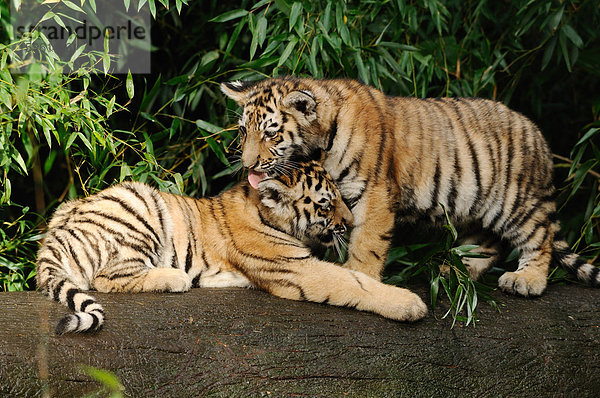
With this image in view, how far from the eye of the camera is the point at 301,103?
345 cm

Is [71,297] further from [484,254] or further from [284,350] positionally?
[484,254]

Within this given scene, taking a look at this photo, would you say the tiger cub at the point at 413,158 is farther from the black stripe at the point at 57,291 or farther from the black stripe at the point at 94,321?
the black stripe at the point at 94,321

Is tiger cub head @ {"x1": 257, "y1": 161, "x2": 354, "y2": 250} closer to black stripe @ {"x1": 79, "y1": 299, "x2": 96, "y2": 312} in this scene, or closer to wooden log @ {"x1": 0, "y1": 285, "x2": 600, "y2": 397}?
wooden log @ {"x1": 0, "y1": 285, "x2": 600, "y2": 397}

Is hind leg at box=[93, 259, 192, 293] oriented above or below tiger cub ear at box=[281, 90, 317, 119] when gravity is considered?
below

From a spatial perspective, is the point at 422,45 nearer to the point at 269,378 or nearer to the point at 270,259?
the point at 270,259

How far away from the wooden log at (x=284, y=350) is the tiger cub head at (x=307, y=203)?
48cm

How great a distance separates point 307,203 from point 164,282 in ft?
2.76

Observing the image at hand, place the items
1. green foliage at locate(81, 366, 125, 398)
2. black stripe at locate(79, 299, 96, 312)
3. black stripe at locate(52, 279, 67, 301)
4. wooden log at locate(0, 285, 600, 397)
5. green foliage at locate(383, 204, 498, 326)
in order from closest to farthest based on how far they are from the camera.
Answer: green foliage at locate(81, 366, 125, 398), wooden log at locate(0, 285, 600, 397), black stripe at locate(79, 299, 96, 312), black stripe at locate(52, 279, 67, 301), green foliage at locate(383, 204, 498, 326)

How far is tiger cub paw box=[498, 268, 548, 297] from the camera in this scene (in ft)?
11.5

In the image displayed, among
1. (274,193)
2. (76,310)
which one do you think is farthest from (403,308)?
(76,310)

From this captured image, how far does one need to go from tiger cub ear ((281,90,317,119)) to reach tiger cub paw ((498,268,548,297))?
4.53 feet

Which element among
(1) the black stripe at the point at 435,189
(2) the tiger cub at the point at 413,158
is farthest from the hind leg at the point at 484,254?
(1) the black stripe at the point at 435,189

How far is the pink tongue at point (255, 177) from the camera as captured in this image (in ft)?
11.5

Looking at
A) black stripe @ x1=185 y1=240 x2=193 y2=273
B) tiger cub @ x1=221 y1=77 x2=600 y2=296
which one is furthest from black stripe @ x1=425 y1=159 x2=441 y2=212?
black stripe @ x1=185 y1=240 x2=193 y2=273
